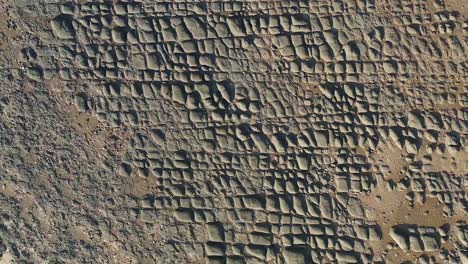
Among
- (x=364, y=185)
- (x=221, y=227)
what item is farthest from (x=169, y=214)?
(x=364, y=185)

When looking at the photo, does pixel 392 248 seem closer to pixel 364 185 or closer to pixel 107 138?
pixel 364 185

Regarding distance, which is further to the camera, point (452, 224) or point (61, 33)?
point (61, 33)

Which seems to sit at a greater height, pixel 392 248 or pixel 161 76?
pixel 161 76

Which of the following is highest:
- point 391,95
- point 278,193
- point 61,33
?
point 61,33

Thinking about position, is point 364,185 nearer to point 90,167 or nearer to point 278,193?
point 278,193

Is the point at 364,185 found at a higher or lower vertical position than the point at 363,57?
lower

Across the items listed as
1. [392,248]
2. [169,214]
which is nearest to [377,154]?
[392,248]
